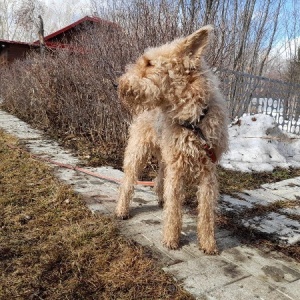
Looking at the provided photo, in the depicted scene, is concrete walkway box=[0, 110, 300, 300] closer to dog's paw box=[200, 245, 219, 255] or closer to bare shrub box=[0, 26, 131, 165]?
dog's paw box=[200, 245, 219, 255]

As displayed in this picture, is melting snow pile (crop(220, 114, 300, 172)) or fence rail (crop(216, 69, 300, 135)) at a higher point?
fence rail (crop(216, 69, 300, 135))

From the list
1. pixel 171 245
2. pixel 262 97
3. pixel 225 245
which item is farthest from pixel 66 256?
pixel 262 97

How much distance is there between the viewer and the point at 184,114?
2.69 m

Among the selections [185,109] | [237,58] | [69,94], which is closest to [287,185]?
[185,109]

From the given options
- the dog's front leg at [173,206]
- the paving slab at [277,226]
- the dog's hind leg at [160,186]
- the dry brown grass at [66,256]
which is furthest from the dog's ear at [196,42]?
the paving slab at [277,226]

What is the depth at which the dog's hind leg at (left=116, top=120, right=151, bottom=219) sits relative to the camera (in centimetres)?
347

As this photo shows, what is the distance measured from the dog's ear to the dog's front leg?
952mm

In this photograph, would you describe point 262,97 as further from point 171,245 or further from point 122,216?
point 171,245

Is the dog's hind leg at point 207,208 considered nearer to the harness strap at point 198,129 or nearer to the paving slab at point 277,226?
the harness strap at point 198,129

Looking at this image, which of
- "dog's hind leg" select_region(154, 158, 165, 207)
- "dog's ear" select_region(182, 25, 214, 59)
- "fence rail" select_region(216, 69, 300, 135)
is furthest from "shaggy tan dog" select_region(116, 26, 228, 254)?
"fence rail" select_region(216, 69, 300, 135)

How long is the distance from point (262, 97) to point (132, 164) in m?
6.50

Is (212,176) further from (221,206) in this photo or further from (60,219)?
(60,219)

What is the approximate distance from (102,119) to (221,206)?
3465 millimetres

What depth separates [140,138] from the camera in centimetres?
346
